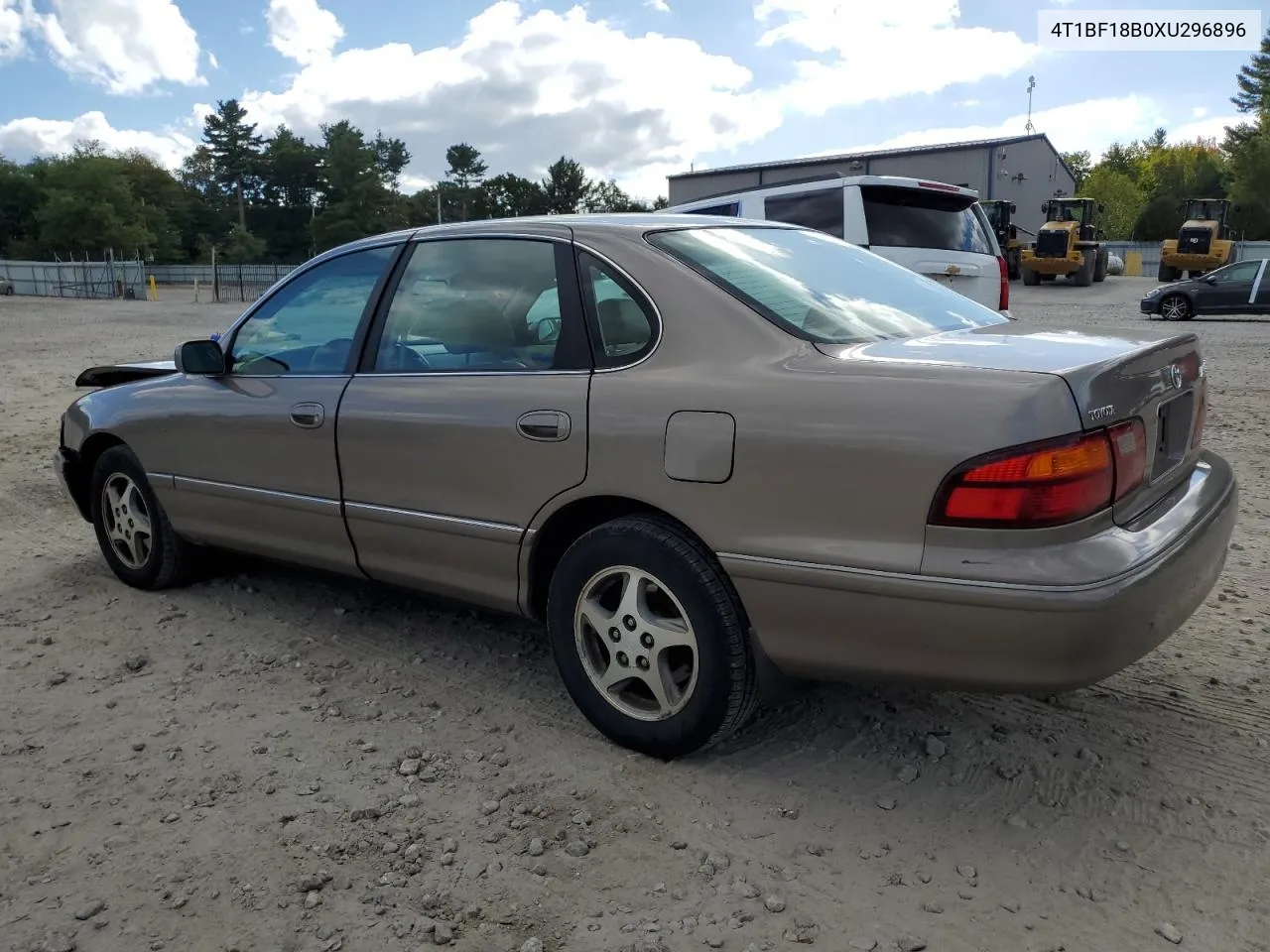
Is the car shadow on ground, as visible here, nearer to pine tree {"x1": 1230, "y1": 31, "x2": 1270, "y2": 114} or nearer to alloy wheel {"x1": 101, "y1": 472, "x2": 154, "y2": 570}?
alloy wheel {"x1": 101, "y1": 472, "x2": 154, "y2": 570}

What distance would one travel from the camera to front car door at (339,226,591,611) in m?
3.04

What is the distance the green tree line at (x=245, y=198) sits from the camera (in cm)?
7438

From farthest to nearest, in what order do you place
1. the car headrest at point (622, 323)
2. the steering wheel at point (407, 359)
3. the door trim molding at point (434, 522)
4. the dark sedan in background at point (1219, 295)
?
the dark sedan in background at point (1219, 295)
the steering wheel at point (407, 359)
the door trim molding at point (434, 522)
the car headrest at point (622, 323)

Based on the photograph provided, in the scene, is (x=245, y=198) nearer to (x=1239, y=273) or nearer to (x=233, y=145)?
(x=233, y=145)

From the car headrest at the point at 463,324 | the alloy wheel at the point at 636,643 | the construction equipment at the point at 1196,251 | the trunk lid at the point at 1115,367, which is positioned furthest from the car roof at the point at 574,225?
the construction equipment at the point at 1196,251

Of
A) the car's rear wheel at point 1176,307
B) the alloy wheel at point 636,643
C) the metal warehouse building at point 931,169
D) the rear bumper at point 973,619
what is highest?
the metal warehouse building at point 931,169

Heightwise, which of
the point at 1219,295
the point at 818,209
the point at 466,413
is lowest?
the point at 466,413

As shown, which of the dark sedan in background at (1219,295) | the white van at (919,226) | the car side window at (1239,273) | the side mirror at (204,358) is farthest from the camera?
the car side window at (1239,273)

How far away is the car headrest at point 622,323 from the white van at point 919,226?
586 centimetres

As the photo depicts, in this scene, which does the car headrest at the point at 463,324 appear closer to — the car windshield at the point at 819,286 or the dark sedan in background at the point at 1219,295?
the car windshield at the point at 819,286

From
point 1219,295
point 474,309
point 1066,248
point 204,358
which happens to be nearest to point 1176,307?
point 1219,295

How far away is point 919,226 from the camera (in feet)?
28.1

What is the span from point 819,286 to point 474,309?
1128mm

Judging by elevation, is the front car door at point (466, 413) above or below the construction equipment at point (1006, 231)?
below
